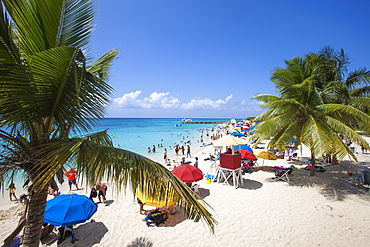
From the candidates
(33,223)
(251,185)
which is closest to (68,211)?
(33,223)

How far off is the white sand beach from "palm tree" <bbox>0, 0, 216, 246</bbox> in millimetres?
Result: 3424

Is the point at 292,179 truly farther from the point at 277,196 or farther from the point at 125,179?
the point at 125,179

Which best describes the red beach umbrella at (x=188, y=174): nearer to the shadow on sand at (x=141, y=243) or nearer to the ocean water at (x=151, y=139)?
the shadow on sand at (x=141, y=243)

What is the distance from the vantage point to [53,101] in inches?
85.4

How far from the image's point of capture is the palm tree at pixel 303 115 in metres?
7.02

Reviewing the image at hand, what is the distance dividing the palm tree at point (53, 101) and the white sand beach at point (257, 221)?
3424 millimetres

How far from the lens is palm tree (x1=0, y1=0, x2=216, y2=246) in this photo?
1.92 meters

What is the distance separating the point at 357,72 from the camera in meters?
9.12

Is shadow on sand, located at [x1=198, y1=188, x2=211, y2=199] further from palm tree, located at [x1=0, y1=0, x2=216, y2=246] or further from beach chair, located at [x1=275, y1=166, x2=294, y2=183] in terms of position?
palm tree, located at [x1=0, y1=0, x2=216, y2=246]

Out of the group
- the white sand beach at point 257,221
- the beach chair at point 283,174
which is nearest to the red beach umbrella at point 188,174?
the white sand beach at point 257,221

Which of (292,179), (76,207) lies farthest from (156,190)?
(292,179)

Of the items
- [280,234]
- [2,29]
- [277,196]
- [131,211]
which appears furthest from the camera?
[277,196]

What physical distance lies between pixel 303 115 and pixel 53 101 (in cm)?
990

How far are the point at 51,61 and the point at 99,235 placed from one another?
562cm
